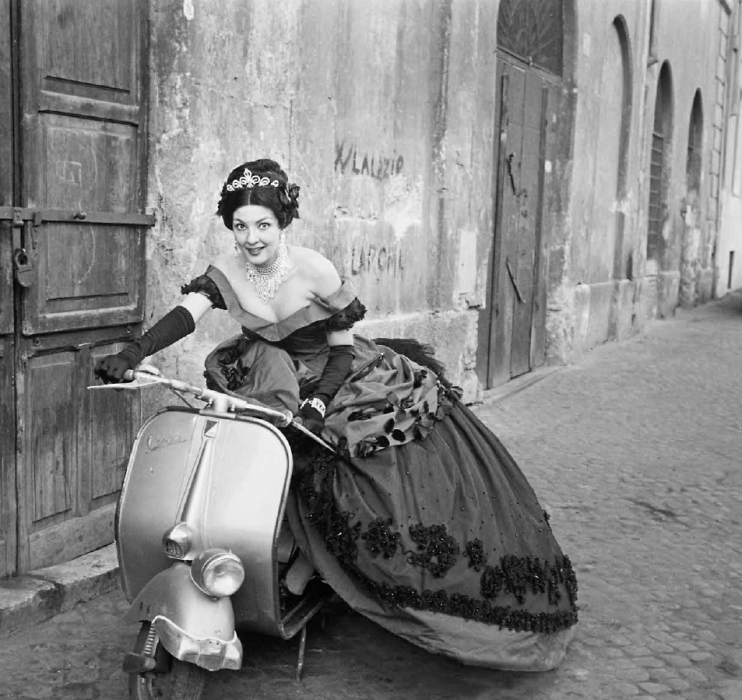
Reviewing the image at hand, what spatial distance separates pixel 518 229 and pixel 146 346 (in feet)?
22.0

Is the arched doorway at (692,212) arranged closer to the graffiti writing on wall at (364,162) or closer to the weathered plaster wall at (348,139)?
the weathered plaster wall at (348,139)

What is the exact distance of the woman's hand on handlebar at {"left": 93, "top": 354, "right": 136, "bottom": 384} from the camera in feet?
9.32

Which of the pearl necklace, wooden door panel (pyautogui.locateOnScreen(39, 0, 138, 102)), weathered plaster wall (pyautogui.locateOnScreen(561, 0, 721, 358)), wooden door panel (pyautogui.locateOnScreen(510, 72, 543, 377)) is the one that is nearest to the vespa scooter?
the pearl necklace

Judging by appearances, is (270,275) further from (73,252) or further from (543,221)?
(543,221)

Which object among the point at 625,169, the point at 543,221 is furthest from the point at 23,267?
the point at 625,169

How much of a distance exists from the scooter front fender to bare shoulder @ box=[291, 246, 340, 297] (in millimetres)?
995

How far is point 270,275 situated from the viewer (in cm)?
340

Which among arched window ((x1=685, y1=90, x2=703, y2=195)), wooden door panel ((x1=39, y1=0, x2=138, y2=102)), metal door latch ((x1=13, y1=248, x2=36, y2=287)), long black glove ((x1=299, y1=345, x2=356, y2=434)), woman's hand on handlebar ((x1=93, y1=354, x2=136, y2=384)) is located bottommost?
long black glove ((x1=299, y1=345, x2=356, y2=434))

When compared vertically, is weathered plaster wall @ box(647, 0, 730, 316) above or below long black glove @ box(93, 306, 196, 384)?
above

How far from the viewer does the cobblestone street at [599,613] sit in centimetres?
333

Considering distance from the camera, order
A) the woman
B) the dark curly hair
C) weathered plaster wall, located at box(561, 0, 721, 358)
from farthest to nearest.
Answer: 1. weathered plaster wall, located at box(561, 0, 721, 358)
2. the dark curly hair
3. the woman

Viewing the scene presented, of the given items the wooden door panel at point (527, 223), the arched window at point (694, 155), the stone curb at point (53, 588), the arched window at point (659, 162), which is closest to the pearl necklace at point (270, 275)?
the stone curb at point (53, 588)

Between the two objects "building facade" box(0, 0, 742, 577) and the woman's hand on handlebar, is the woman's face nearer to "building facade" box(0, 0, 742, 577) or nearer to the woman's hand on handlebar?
the woman's hand on handlebar

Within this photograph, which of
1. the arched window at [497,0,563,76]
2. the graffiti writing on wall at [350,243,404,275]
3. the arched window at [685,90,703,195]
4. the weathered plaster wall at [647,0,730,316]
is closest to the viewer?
the graffiti writing on wall at [350,243,404,275]
